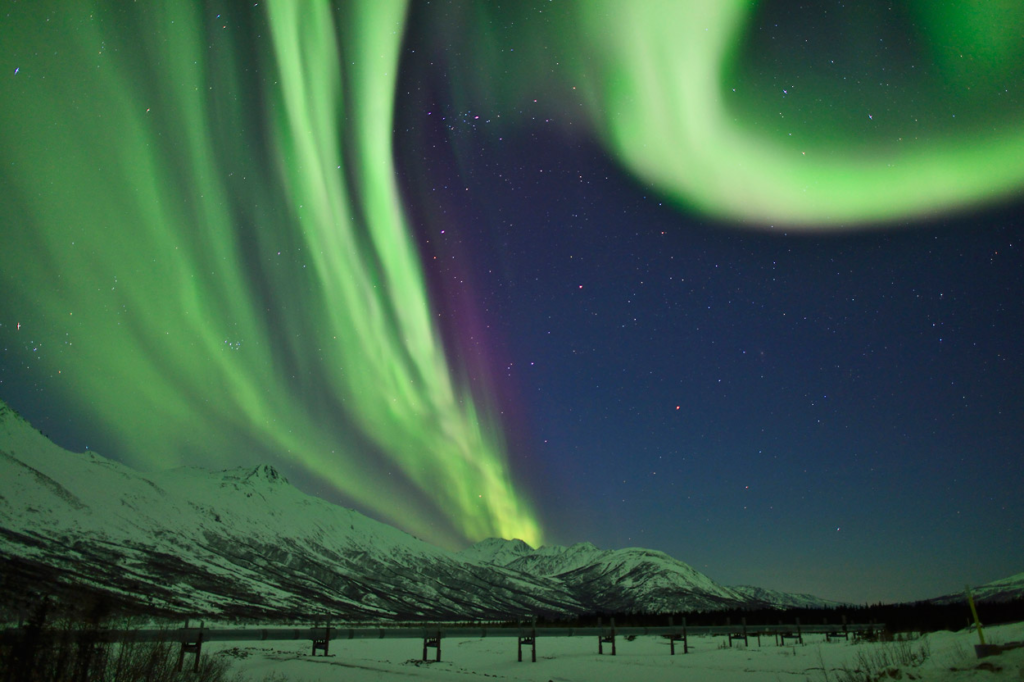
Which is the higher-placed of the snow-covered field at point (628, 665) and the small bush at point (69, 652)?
the small bush at point (69, 652)

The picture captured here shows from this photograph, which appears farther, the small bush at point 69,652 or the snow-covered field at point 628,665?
the snow-covered field at point 628,665

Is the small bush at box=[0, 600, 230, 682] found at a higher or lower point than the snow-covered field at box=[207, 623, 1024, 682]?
higher

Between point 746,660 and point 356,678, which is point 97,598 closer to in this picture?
point 356,678

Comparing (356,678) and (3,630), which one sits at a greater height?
(3,630)

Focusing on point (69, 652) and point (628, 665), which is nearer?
point (69, 652)

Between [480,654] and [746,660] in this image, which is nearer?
[746,660]

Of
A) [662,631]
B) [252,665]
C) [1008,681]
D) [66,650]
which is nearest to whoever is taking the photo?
[1008,681]

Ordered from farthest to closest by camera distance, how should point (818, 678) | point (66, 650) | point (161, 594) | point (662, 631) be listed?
1. point (161, 594)
2. point (662, 631)
3. point (818, 678)
4. point (66, 650)

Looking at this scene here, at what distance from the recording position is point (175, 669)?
1470 cm

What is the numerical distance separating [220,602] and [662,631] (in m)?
197

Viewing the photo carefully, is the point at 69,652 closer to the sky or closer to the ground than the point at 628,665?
closer to the sky

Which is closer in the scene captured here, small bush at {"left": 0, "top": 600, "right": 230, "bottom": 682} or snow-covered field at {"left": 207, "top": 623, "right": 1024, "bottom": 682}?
small bush at {"left": 0, "top": 600, "right": 230, "bottom": 682}

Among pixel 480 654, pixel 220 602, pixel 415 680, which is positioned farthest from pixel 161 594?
pixel 415 680

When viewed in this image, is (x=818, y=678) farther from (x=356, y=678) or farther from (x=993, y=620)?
(x=993, y=620)
